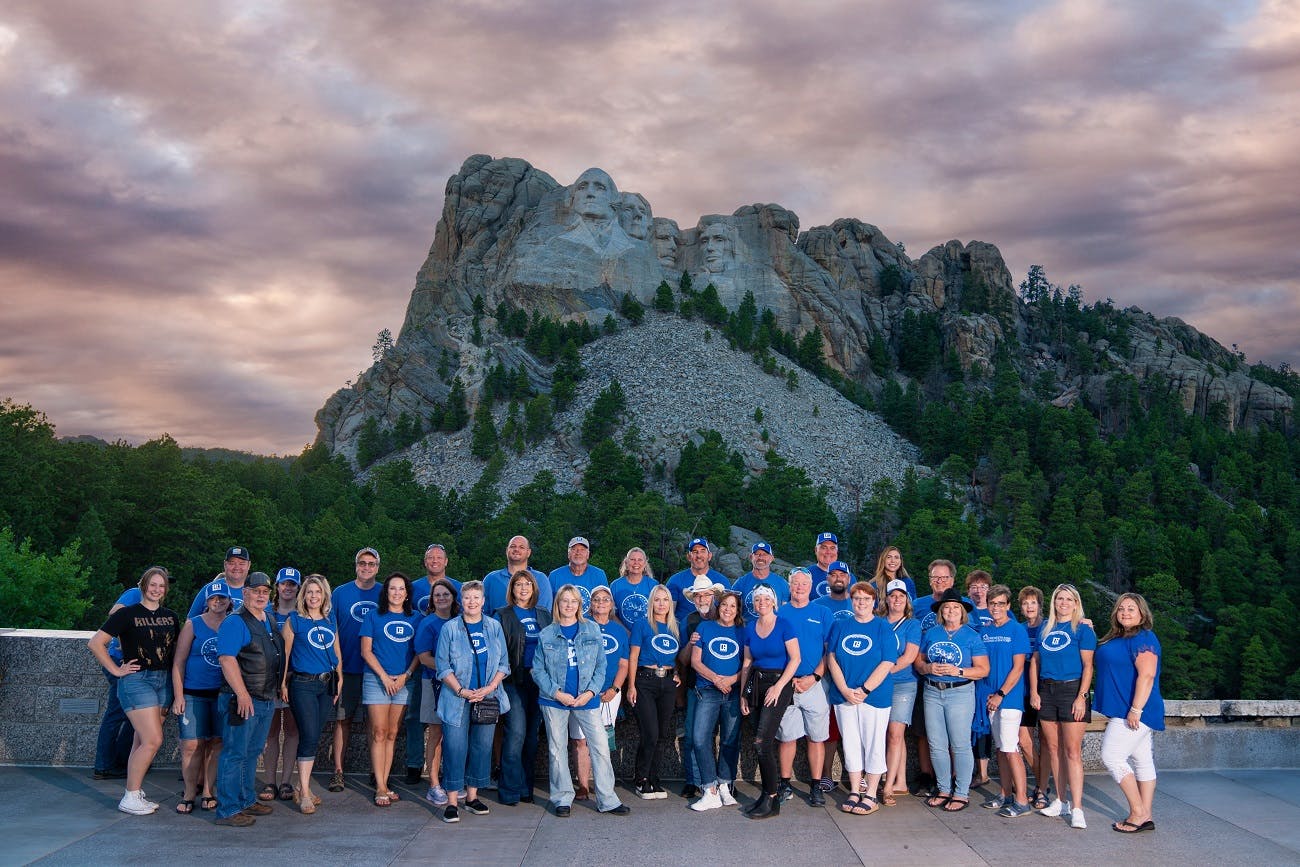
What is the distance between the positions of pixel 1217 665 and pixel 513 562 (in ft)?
184

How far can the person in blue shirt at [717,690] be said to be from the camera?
8.59 meters

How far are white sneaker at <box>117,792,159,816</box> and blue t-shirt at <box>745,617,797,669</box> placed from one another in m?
5.27

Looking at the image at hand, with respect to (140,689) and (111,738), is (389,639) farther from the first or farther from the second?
(111,738)

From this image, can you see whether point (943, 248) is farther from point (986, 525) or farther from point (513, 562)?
point (513, 562)

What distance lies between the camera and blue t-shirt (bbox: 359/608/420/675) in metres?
8.66

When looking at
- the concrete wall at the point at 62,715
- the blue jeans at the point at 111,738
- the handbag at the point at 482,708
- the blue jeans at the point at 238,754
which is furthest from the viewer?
the concrete wall at the point at 62,715

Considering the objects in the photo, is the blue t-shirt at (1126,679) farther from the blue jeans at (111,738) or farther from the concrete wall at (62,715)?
the blue jeans at (111,738)

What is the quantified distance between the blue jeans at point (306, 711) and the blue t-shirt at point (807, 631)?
13.4 ft

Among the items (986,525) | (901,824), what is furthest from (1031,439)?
(901,824)

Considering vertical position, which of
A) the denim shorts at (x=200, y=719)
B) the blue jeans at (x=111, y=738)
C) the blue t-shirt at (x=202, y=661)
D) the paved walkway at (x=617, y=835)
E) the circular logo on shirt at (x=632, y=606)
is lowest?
the paved walkway at (x=617, y=835)

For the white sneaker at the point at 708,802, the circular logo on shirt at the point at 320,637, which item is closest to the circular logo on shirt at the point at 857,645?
the white sneaker at the point at 708,802

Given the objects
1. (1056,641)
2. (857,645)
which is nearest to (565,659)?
(857,645)

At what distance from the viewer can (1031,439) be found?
97.6 m

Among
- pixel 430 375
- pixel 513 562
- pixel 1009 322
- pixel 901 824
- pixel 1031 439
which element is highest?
pixel 1009 322
